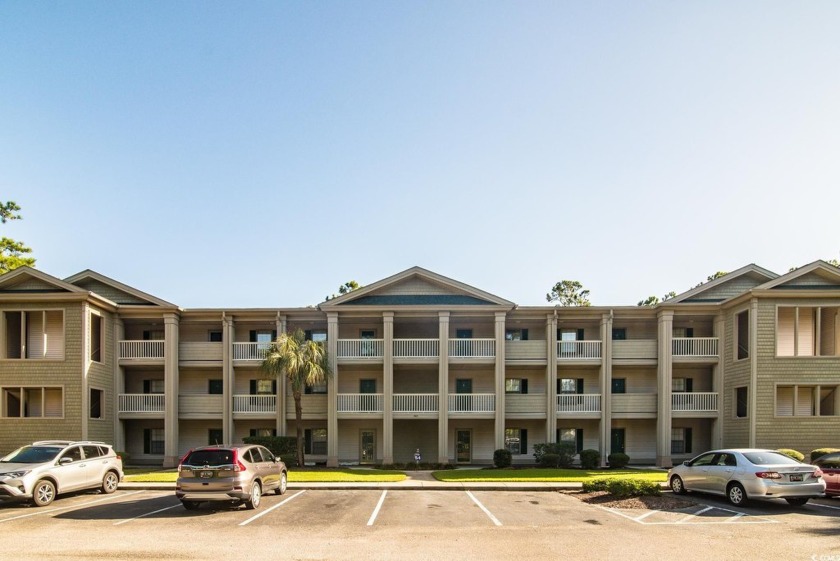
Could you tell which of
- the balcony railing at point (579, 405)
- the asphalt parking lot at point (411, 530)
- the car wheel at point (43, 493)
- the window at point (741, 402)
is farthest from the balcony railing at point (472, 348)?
the car wheel at point (43, 493)

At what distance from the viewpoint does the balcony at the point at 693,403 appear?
3184 centimetres

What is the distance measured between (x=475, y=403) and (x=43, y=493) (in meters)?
19.7

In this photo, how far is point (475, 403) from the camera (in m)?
32.3

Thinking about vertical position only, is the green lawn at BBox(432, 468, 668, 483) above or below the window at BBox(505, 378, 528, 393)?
below

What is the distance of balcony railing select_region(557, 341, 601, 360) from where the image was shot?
109 ft

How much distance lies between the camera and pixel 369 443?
112ft

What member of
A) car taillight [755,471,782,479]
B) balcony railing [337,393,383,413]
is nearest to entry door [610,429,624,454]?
balcony railing [337,393,383,413]

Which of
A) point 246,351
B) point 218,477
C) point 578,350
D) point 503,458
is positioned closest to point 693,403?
point 578,350

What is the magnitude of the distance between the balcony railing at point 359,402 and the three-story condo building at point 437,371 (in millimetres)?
99

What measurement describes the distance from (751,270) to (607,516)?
2164 cm

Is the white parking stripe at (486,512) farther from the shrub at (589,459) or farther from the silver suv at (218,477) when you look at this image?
the shrub at (589,459)

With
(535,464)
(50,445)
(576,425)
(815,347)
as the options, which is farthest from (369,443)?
(815,347)

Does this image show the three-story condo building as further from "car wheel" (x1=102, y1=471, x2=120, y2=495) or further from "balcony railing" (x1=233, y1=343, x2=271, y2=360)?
"car wheel" (x1=102, y1=471, x2=120, y2=495)

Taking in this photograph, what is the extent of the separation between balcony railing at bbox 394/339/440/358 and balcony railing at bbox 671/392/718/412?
12071 millimetres
